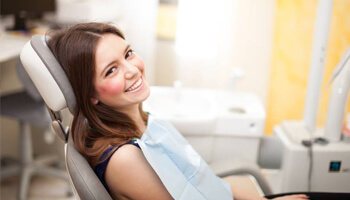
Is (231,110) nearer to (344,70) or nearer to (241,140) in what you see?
(241,140)

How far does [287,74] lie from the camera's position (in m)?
2.29

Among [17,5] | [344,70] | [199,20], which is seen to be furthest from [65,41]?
→ [17,5]

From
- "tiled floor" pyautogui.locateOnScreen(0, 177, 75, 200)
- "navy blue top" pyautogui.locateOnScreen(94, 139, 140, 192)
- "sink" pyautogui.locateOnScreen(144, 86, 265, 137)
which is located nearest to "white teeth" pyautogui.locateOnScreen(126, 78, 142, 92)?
"navy blue top" pyautogui.locateOnScreen(94, 139, 140, 192)

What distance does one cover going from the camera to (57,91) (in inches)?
39.2

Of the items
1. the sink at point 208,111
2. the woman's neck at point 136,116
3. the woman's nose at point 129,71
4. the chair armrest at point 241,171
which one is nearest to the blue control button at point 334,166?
the chair armrest at point 241,171

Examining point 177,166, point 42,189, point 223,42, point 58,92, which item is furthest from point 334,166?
point 42,189

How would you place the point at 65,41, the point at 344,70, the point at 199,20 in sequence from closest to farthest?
1. the point at 65,41
2. the point at 344,70
3. the point at 199,20

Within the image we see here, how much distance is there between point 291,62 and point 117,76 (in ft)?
4.63

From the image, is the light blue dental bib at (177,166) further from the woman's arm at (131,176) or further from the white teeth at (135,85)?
the white teeth at (135,85)

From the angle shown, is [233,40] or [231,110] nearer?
[231,110]

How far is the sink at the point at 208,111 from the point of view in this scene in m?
1.76

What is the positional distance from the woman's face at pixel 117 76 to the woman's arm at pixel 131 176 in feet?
0.41

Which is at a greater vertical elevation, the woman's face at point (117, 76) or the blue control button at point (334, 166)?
the woman's face at point (117, 76)

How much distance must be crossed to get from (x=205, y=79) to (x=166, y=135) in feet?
4.11
